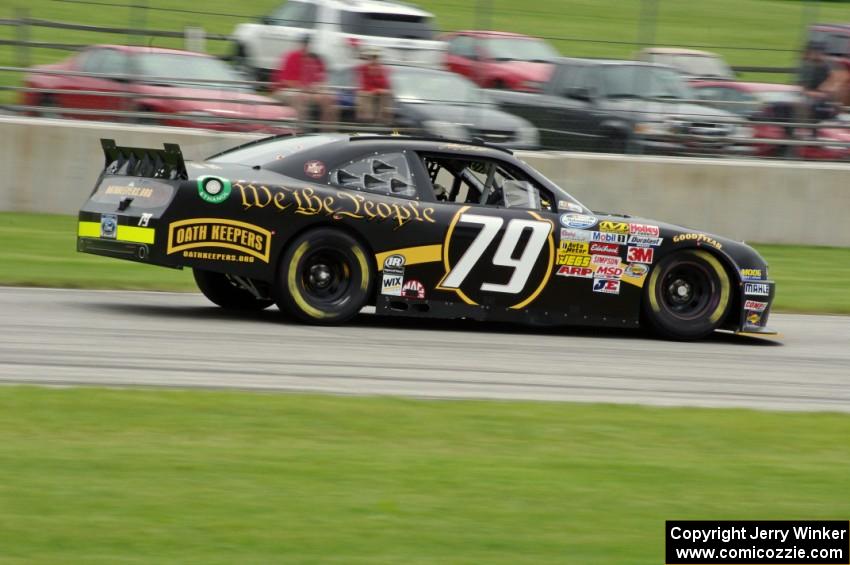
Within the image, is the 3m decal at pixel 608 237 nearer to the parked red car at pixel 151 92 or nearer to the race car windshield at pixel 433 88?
the race car windshield at pixel 433 88

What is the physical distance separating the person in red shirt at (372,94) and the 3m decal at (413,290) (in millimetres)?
7244

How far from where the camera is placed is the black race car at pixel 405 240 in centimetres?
950

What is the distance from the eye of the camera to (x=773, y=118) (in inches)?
715

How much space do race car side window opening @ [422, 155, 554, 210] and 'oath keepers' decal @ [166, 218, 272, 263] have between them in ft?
4.88

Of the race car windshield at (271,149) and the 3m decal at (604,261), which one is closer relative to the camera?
the race car windshield at (271,149)

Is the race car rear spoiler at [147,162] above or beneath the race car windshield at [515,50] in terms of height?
beneath

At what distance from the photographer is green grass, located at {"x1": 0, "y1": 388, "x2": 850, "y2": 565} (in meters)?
4.75

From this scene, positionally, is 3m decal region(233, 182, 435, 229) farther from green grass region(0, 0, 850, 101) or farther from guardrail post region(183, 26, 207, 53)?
guardrail post region(183, 26, 207, 53)

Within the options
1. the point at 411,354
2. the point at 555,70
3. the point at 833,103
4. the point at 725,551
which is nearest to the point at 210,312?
the point at 411,354

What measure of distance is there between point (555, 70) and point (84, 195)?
21.2ft

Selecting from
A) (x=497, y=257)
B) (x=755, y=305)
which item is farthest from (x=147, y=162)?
(x=755, y=305)

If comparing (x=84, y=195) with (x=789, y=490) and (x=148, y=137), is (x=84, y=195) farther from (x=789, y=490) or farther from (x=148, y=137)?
(x=789, y=490)

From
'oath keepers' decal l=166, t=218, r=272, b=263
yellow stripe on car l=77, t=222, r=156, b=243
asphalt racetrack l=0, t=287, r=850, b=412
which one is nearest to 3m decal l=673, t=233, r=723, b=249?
asphalt racetrack l=0, t=287, r=850, b=412

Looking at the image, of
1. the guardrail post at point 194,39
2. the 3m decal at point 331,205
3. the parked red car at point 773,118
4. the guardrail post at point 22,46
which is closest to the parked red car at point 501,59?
the parked red car at point 773,118
